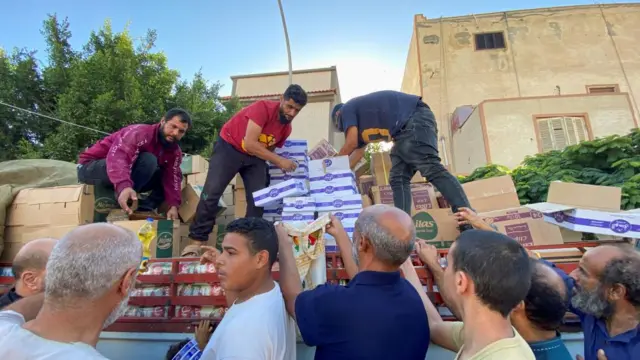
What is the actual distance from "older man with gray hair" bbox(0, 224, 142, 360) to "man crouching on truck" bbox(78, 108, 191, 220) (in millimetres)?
2053

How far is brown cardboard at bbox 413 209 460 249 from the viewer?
122 inches

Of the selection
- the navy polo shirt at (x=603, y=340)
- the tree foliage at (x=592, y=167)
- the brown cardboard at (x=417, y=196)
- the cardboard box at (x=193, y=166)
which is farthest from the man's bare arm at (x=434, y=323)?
the tree foliage at (x=592, y=167)

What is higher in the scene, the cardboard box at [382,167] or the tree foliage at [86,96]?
the tree foliage at [86,96]

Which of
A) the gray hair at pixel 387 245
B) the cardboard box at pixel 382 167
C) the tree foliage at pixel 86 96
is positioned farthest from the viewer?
the tree foliage at pixel 86 96

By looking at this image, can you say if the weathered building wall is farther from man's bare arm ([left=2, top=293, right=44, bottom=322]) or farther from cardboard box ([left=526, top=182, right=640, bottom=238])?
man's bare arm ([left=2, top=293, right=44, bottom=322])

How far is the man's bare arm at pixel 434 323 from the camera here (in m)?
1.68

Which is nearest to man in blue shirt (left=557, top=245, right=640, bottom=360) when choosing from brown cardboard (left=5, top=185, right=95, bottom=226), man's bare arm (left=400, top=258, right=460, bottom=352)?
man's bare arm (left=400, top=258, right=460, bottom=352)

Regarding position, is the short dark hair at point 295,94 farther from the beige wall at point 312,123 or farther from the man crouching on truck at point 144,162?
the beige wall at point 312,123

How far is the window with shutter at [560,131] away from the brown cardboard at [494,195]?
33.7 ft

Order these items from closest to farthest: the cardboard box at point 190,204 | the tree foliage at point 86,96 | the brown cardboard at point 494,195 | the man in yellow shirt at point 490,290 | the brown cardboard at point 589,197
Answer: the man in yellow shirt at point 490,290 → the brown cardboard at point 589,197 → the brown cardboard at point 494,195 → the cardboard box at point 190,204 → the tree foliage at point 86,96

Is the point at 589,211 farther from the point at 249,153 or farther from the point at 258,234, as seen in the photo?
the point at 249,153

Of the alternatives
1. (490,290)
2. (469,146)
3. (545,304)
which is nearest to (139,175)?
(490,290)

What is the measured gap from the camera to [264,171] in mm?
3547

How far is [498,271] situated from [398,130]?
2169 mm
